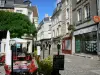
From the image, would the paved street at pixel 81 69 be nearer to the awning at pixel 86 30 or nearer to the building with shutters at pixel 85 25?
the awning at pixel 86 30

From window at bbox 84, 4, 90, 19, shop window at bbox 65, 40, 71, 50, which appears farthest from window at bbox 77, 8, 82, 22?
shop window at bbox 65, 40, 71, 50

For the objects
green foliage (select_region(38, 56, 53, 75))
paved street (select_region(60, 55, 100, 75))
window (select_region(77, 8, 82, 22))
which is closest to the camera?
green foliage (select_region(38, 56, 53, 75))

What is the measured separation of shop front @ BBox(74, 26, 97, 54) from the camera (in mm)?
23386

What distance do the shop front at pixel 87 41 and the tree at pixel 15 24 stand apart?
622 centimetres

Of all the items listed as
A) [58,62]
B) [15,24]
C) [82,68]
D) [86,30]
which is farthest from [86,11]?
[58,62]

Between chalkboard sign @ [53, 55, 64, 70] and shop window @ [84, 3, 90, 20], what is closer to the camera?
chalkboard sign @ [53, 55, 64, 70]

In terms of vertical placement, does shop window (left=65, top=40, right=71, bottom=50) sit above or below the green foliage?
above

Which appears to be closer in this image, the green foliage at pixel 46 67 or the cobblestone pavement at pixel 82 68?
the green foliage at pixel 46 67

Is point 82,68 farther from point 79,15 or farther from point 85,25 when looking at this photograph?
point 79,15

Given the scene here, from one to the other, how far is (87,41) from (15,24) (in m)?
9.28

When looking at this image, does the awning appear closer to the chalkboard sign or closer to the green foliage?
the green foliage

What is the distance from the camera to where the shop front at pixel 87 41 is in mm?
23386

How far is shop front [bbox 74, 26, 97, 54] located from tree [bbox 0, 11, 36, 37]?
6217 millimetres

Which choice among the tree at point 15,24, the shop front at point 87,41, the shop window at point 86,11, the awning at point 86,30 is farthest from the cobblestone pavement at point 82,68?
the tree at point 15,24
